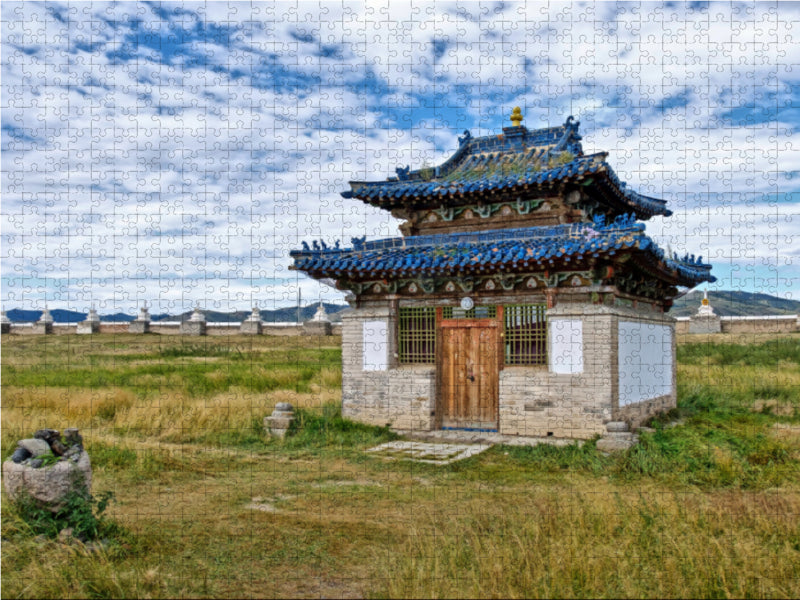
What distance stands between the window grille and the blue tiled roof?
1103 millimetres

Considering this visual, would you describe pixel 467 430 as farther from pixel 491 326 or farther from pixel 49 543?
pixel 49 543

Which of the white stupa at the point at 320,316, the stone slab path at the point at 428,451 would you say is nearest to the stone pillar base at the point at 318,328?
the white stupa at the point at 320,316

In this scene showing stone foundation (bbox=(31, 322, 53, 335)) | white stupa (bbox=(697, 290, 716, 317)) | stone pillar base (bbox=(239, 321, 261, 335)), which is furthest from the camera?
stone foundation (bbox=(31, 322, 53, 335))

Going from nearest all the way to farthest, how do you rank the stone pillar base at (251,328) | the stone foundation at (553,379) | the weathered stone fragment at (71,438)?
1. the weathered stone fragment at (71,438)
2. the stone foundation at (553,379)
3. the stone pillar base at (251,328)

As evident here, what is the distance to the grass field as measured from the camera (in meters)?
6.35

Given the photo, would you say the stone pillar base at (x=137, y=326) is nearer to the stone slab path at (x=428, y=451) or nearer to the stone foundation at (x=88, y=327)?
the stone foundation at (x=88, y=327)

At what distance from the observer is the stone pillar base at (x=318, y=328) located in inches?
1868

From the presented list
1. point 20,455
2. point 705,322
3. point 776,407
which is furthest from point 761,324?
point 20,455

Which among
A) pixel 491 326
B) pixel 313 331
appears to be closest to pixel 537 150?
pixel 491 326

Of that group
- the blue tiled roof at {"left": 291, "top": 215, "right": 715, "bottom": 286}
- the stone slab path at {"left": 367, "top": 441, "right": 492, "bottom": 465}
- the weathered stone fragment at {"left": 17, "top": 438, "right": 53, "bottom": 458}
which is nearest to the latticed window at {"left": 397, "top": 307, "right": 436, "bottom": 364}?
the blue tiled roof at {"left": 291, "top": 215, "right": 715, "bottom": 286}

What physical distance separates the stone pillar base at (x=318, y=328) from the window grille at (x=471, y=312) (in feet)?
104

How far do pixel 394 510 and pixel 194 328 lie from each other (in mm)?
41466

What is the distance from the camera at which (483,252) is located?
15109 millimetres

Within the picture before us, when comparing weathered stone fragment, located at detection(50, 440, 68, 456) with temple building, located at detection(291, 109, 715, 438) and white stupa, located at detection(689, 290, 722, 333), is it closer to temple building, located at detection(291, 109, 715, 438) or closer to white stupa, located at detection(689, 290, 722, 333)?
temple building, located at detection(291, 109, 715, 438)
